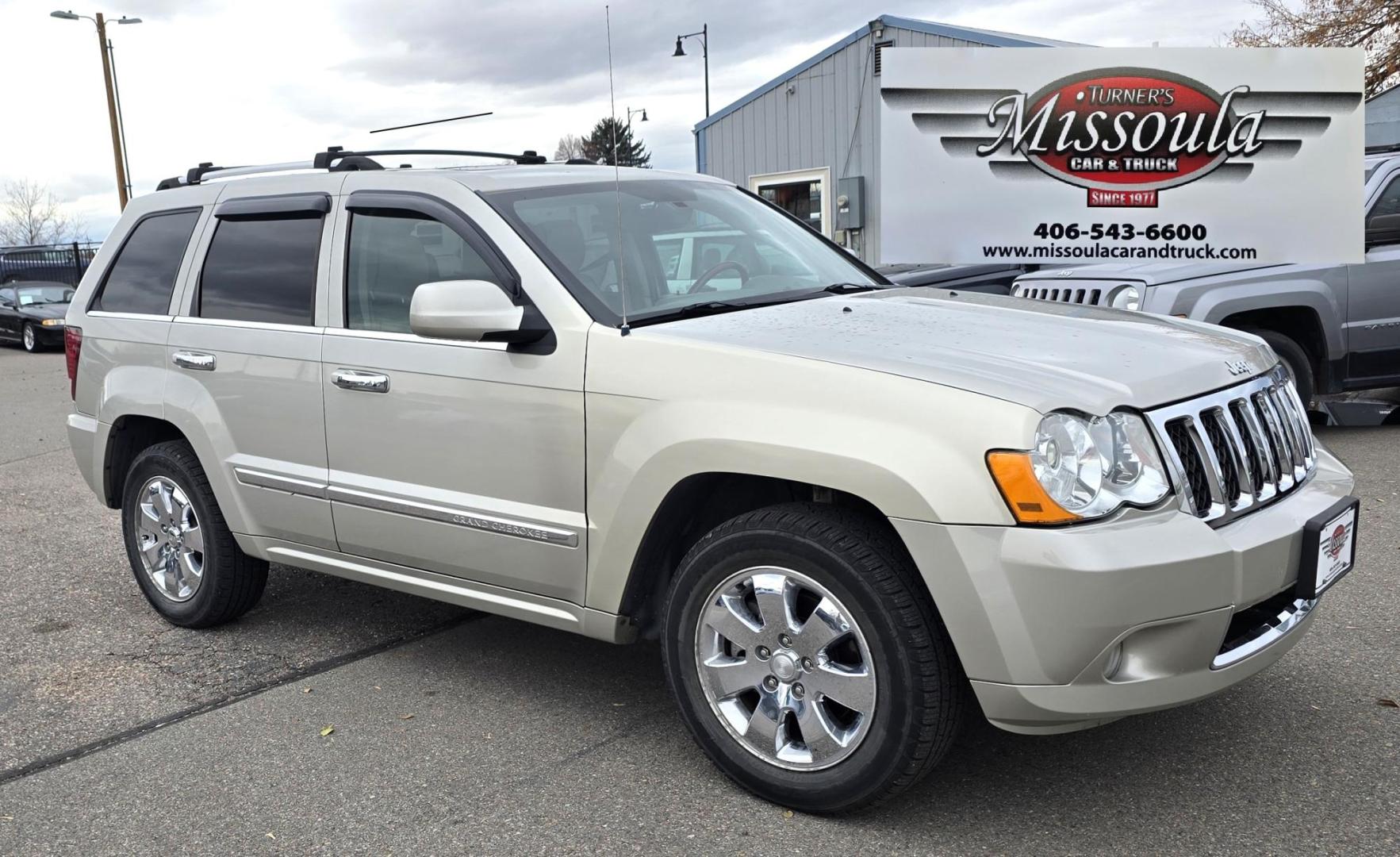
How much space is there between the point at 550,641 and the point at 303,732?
1.06m

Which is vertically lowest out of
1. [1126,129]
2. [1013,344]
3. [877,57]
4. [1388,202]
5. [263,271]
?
[1013,344]

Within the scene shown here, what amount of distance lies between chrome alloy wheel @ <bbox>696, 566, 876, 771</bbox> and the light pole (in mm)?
29536

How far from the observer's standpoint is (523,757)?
364 cm

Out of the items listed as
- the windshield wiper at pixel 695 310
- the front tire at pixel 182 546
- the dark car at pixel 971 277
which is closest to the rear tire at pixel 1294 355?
the dark car at pixel 971 277

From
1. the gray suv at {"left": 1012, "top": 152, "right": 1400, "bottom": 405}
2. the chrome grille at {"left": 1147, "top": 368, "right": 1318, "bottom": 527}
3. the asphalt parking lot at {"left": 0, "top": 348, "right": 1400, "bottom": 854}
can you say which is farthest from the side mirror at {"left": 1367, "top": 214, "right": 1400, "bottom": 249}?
the chrome grille at {"left": 1147, "top": 368, "right": 1318, "bottom": 527}

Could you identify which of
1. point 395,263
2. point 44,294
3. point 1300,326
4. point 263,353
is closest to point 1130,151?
point 1300,326

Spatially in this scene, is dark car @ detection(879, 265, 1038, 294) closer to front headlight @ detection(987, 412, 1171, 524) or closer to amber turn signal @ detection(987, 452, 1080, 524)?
front headlight @ detection(987, 412, 1171, 524)

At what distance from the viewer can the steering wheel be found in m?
3.92

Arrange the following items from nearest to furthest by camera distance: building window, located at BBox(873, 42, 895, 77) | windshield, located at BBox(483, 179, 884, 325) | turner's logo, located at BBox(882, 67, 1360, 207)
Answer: windshield, located at BBox(483, 179, 884, 325)
turner's logo, located at BBox(882, 67, 1360, 207)
building window, located at BBox(873, 42, 895, 77)

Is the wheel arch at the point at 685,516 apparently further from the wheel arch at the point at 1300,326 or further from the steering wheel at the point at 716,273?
the wheel arch at the point at 1300,326

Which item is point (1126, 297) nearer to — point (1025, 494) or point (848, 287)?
point (848, 287)

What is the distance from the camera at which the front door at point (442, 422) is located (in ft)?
11.7

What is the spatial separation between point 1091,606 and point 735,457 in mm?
940

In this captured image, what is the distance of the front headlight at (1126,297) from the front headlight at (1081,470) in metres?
4.90
